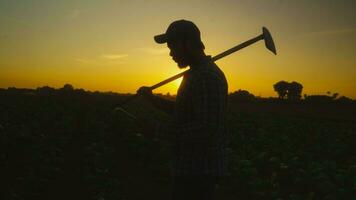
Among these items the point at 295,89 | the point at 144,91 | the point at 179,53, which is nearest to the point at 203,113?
the point at 179,53

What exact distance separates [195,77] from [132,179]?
19.7 feet

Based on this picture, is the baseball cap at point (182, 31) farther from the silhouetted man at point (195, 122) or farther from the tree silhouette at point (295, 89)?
the tree silhouette at point (295, 89)

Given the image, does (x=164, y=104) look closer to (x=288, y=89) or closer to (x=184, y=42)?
(x=184, y=42)

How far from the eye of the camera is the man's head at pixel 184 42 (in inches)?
120

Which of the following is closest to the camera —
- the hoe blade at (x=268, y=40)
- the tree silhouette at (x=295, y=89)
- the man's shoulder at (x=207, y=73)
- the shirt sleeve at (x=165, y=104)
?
the man's shoulder at (x=207, y=73)

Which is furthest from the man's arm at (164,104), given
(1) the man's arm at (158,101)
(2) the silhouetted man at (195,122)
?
(2) the silhouetted man at (195,122)

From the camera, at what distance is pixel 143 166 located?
32.6 feet

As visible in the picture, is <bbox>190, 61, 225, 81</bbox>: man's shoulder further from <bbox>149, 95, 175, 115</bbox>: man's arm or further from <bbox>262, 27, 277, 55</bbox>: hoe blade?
<bbox>262, 27, 277, 55</bbox>: hoe blade

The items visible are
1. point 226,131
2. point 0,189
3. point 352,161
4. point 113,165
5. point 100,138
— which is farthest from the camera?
point 100,138

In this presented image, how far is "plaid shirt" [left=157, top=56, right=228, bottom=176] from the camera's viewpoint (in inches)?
113

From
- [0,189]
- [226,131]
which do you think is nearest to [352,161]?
[0,189]

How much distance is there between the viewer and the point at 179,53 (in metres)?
3.09

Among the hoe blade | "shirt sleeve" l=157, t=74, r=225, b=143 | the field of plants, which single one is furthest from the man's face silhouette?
the field of plants

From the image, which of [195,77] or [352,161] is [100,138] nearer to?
[352,161]
